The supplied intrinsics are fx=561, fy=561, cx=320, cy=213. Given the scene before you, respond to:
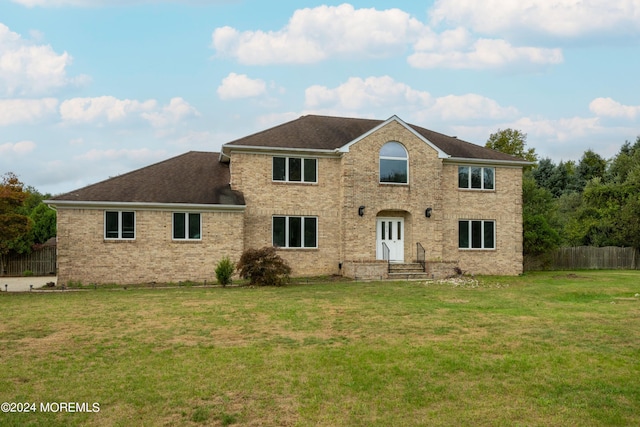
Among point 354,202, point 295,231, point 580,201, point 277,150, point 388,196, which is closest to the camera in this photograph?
point 277,150

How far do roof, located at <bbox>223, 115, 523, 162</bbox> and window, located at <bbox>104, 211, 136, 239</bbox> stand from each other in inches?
206

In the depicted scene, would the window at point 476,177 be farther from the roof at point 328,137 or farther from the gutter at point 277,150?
the gutter at point 277,150

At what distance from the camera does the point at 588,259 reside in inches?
1453

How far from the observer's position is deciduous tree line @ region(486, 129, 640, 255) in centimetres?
3381

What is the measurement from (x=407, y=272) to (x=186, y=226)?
10.2 meters

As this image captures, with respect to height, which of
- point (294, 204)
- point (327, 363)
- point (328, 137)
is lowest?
point (327, 363)

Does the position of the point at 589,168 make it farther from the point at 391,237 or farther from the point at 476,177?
the point at 391,237

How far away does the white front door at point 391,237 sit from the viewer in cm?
2695

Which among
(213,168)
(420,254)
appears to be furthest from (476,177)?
(213,168)

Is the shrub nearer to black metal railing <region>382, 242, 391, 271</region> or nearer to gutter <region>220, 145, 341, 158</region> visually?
gutter <region>220, 145, 341, 158</region>

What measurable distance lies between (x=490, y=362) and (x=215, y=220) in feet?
58.4

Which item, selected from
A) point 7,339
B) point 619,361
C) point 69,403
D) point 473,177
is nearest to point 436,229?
point 473,177

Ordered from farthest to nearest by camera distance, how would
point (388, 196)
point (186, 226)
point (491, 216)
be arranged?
point (491, 216) → point (388, 196) → point (186, 226)

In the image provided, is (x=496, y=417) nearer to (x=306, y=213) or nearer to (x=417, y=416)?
(x=417, y=416)
